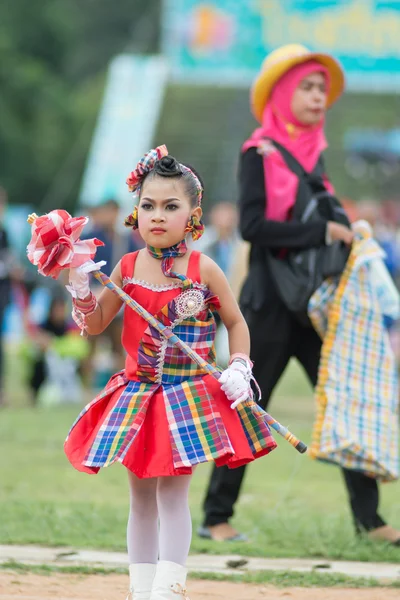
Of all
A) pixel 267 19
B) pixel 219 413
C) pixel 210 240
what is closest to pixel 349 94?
pixel 267 19

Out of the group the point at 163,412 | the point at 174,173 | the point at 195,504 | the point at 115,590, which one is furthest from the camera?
the point at 195,504

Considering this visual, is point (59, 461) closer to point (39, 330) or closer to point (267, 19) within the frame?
point (39, 330)

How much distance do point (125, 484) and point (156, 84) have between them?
2563 cm

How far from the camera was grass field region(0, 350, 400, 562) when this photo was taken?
5.59 m

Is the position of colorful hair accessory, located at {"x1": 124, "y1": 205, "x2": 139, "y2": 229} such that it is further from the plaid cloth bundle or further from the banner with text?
the banner with text

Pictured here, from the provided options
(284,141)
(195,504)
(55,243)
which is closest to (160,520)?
(55,243)

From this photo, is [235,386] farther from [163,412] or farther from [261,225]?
[261,225]

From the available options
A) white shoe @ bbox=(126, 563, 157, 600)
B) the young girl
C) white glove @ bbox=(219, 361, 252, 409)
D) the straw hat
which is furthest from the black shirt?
white shoe @ bbox=(126, 563, 157, 600)

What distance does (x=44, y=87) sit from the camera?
4344 centimetres

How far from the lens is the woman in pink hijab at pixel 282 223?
562 cm

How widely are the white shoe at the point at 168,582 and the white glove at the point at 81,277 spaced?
2.98 ft

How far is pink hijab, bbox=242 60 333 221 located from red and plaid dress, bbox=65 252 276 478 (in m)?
1.42

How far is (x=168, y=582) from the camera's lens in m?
4.05

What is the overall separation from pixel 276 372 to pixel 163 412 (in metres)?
1.61
